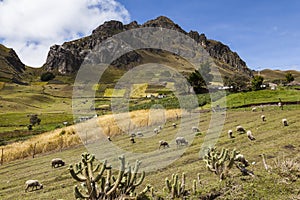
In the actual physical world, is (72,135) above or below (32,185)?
above

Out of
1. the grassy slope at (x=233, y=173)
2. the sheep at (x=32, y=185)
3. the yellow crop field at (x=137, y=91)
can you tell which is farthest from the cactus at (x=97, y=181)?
the yellow crop field at (x=137, y=91)

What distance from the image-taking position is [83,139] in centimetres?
4466

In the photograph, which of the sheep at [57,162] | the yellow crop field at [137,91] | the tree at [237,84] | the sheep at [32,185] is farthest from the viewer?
the yellow crop field at [137,91]

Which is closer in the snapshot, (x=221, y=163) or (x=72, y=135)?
(x=221, y=163)

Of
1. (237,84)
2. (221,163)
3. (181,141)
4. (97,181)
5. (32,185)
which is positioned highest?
(237,84)

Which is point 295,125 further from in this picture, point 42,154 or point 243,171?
point 42,154

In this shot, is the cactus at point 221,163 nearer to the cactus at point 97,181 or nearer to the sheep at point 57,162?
the cactus at point 97,181

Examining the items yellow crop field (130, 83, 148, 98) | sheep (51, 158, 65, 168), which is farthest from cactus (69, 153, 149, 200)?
yellow crop field (130, 83, 148, 98)

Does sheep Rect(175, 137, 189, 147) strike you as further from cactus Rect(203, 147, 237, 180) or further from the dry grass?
the dry grass

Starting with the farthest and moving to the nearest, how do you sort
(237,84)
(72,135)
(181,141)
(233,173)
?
(237,84)
(72,135)
(181,141)
(233,173)

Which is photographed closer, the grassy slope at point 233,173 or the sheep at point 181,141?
the grassy slope at point 233,173

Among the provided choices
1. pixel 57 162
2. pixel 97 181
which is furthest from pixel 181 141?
pixel 97 181

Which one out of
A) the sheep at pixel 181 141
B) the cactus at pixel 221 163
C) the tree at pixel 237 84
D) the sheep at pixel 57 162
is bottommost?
the sheep at pixel 57 162

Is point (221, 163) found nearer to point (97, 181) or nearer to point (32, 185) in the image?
point (97, 181)
